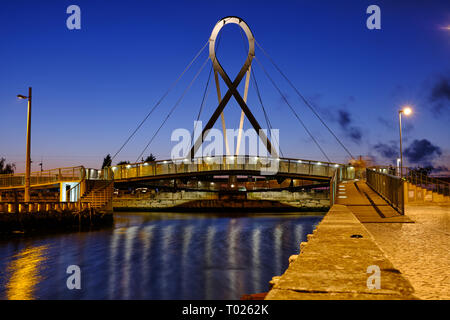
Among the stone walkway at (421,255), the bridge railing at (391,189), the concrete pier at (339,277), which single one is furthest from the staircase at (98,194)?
the concrete pier at (339,277)

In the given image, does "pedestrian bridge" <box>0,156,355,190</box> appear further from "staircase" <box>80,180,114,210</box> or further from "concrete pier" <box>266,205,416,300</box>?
"concrete pier" <box>266,205,416,300</box>

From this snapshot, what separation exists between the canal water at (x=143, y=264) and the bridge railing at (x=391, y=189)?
5.38 metres

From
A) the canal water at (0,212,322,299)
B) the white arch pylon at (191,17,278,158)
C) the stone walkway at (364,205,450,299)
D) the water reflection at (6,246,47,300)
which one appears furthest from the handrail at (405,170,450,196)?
the water reflection at (6,246,47,300)

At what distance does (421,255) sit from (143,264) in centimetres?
1444

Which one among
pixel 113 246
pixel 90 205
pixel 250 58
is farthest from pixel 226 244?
pixel 250 58

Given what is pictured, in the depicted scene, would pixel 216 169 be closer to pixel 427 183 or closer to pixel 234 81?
pixel 234 81

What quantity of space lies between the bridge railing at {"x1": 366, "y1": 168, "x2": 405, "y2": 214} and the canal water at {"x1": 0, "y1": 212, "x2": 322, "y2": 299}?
5.38 m

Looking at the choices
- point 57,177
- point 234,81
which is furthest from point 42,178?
point 234,81

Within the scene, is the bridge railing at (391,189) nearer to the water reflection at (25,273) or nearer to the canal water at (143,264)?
the canal water at (143,264)

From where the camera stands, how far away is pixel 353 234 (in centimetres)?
630

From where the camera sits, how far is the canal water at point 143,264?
1328 centimetres

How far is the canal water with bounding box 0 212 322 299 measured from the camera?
43.6ft
